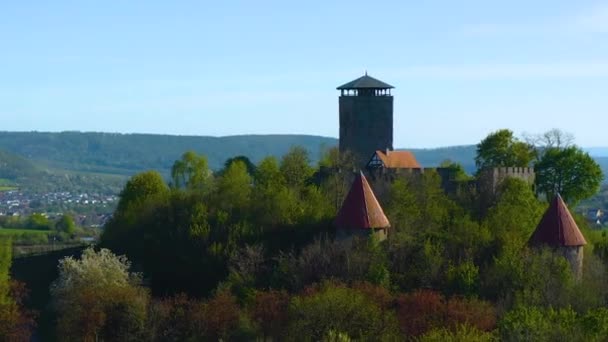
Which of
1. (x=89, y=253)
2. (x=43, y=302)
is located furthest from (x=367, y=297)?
(x=43, y=302)

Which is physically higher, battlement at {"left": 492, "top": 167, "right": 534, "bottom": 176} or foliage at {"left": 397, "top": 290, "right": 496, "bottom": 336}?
battlement at {"left": 492, "top": 167, "right": 534, "bottom": 176}

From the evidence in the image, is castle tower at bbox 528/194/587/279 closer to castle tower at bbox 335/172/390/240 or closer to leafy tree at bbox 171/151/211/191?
castle tower at bbox 335/172/390/240

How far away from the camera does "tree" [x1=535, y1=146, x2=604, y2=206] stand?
2020 inches

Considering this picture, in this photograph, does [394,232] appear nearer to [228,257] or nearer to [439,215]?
[439,215]

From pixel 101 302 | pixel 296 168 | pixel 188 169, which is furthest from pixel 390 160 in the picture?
pixel 188 169

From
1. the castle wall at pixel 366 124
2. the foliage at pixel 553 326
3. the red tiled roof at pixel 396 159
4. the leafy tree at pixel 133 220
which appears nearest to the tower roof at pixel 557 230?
the foliage at pixel 553 326

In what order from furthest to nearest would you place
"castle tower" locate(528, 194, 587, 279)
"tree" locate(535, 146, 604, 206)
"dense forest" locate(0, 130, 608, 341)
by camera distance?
"tree" locate(535, 146, 604, 206)
"castle tower" locate(528, 194, 587, 279)
"dense forest" locate(0, 130, 608, 341)

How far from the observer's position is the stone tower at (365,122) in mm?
53531

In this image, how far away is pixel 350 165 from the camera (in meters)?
49.6

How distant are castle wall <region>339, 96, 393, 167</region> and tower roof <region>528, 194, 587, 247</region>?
14397mm

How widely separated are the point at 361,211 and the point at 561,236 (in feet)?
23.6

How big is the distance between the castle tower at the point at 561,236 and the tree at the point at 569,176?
11.3m

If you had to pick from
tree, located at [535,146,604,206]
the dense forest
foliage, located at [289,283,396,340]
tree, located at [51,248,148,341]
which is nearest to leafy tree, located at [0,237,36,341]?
the dense forest

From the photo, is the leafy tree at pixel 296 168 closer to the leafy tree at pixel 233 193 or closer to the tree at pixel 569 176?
the leafy tree at pixel 233 193
